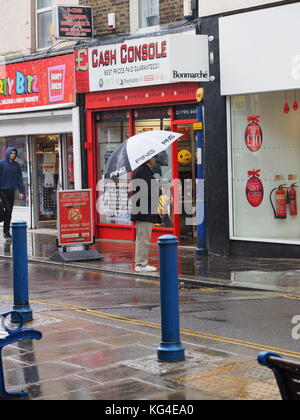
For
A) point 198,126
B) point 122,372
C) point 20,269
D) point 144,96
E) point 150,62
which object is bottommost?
point 122,372

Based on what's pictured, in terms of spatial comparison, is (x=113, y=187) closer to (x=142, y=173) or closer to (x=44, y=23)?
(x=44, y=23)

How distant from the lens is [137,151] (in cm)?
1302

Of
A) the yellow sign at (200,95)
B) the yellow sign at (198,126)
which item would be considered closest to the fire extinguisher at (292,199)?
the yellow sign at (198,126)

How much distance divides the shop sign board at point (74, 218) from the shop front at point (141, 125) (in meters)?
2.21

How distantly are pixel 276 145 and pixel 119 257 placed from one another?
364 cm

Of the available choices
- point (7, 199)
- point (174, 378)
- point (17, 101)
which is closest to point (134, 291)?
point (174, 378)

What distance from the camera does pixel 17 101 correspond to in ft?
72.9

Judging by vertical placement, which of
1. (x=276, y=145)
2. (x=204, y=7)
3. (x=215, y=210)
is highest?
(x=204, y=7)

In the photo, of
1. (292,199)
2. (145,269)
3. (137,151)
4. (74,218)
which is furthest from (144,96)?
(145,269)

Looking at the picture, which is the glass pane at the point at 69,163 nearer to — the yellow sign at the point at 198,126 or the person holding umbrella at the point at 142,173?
the yellow sign at the point at 198,126

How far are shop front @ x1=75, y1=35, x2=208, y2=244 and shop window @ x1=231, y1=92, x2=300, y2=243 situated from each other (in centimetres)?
121

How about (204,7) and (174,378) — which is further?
(204,7)

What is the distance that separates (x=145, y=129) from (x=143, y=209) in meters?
4.88
